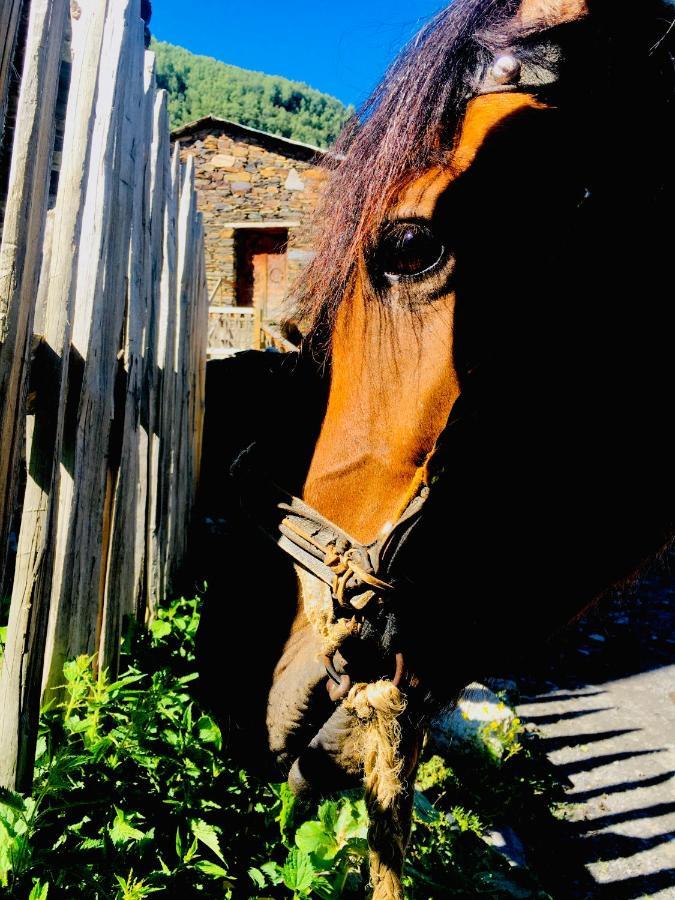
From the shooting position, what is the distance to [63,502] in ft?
5.14

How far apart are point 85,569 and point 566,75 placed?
5.57ft

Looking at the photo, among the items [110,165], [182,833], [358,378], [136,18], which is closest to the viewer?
[358,378]

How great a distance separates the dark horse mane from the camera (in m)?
0.92

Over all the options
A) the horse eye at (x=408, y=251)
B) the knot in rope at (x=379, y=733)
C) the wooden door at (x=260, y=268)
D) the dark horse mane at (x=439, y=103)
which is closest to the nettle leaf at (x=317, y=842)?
the knot in rope at (x=379, y=733)

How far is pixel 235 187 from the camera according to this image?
1555 cm

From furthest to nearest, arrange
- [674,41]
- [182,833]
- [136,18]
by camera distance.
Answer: [136,18], [182,833], [674,41]

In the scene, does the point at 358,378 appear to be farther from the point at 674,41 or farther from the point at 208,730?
the point at 208,730

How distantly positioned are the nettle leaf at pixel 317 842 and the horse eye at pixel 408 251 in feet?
4.80

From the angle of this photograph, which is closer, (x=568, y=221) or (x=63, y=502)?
(x=568, y=221)

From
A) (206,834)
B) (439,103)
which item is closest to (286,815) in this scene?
(206,834)

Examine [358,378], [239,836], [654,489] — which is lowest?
[239,836]

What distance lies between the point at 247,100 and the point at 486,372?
33.1 m

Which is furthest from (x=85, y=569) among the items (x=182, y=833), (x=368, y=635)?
(x=368, y=635)

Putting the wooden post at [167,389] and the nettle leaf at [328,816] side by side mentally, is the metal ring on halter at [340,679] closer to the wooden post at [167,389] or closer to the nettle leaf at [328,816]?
the nettle leaf at [328,816]
